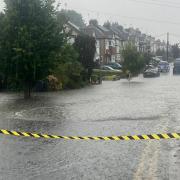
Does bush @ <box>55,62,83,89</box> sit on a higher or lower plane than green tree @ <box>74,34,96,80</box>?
lower

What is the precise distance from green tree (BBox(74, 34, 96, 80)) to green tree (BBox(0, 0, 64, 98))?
53.2ft

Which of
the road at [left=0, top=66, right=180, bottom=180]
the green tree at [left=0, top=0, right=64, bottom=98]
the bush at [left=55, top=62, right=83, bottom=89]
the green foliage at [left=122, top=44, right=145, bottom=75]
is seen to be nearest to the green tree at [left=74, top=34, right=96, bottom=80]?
the bush at [left=55, top=62, right=83, bottom=89]

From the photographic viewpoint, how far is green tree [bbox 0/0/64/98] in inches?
1119

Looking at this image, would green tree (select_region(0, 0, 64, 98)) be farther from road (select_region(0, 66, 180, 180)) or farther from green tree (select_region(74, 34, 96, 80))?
green tree (select_region(74, 34, 96, 80))

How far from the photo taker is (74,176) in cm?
907

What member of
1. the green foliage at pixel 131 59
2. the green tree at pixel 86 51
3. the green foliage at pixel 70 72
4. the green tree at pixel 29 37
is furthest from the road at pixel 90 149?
the green foliage at pixel 131 59

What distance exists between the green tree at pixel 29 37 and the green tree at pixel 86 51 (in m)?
16.2

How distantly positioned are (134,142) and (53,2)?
1863 cm

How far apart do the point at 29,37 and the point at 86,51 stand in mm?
17738

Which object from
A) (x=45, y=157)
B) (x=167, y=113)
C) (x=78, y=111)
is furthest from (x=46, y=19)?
(x=45, y=157)

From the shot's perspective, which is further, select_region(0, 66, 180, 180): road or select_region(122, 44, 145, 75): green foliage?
select_region(122, 44, 145, 75): green foliage

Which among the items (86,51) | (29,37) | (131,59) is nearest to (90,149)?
(29,37)

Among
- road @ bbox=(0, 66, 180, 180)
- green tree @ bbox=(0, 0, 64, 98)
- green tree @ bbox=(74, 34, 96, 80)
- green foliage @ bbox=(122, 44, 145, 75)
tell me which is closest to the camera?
road @ bbox=(0, 66, 180, 180)

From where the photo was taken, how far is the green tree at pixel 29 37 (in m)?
28.4
